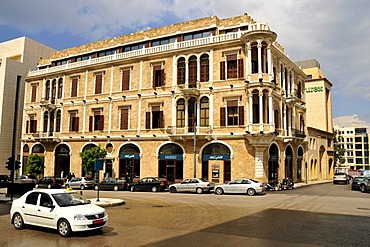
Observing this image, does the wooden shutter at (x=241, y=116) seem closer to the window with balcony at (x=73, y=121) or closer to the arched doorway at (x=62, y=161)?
the window with balcony at (x=73, y=121)

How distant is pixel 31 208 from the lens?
11336 mm

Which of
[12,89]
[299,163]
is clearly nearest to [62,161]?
[12,89]

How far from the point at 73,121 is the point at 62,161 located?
218 inches

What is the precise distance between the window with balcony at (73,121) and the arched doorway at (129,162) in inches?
307

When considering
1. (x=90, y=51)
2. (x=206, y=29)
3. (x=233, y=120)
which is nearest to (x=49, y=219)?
(x=233, y=120)

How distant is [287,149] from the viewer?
3634 centimetres

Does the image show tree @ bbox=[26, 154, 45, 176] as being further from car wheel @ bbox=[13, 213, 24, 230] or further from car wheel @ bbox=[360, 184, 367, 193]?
car wheel @ bbox=[360, 184, 367, 193]

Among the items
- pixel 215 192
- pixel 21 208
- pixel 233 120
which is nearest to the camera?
pixel 21 208

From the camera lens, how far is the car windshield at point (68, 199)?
1104cm

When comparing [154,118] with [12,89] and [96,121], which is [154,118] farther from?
[12,89]

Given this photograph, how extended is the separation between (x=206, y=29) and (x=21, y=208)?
29146mm

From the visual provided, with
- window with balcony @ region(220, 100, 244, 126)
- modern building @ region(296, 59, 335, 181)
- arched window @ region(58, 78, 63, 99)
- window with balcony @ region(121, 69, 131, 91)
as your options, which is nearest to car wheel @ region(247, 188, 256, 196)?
window with balcony @ region(220, 100, 244, 126)

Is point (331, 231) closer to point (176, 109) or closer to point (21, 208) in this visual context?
point (21, 208)

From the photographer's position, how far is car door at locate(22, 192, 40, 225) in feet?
36.8
